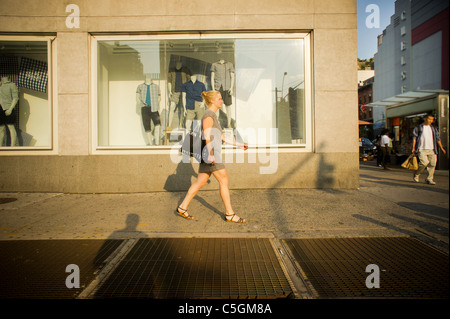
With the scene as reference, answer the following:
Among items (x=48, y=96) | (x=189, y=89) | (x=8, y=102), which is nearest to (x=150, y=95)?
(x=189, y=89)

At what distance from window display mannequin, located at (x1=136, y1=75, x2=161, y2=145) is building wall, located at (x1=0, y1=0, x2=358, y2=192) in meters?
1.14

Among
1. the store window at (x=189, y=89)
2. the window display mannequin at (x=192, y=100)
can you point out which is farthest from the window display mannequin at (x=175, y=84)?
the window display mannequin at (x=192, y=100)

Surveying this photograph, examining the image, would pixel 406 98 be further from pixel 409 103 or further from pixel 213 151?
pixel 213 151

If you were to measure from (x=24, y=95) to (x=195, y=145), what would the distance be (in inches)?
253

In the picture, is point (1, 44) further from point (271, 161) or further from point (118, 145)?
point (271, 161)

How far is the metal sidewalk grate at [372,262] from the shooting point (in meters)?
2.34

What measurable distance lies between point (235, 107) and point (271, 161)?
1.97 metres

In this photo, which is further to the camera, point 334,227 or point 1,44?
point 1,44

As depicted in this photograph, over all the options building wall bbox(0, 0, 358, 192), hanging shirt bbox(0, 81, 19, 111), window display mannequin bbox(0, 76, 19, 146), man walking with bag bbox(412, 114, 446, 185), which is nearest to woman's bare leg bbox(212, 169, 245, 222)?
building wall bbox(0, 0, 358, 192)

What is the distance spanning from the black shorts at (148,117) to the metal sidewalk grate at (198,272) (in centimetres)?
460

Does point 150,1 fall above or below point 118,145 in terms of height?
above
